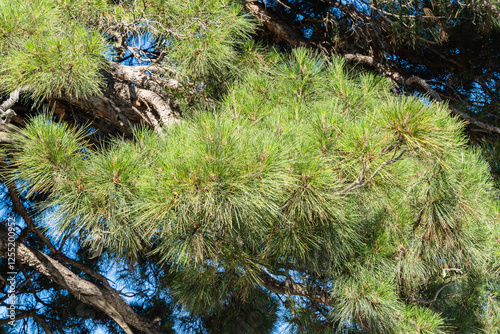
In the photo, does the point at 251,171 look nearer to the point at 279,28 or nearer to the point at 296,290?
the point at 296,290

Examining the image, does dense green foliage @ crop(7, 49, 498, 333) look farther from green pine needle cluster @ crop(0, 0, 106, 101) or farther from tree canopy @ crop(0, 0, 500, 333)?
green pine needle cluster @ crop(0, 0, 106, 101)

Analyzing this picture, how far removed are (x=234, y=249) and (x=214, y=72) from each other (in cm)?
69

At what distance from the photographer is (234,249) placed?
1241mm

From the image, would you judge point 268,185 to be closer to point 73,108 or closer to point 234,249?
point 234,249

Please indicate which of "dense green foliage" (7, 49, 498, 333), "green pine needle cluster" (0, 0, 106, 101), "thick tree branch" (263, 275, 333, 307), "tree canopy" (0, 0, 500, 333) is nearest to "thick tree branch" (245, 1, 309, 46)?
"tree canopy" (0, 0, 500, 333)

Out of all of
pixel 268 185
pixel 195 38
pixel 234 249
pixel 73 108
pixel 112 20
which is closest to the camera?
pixel 268 185

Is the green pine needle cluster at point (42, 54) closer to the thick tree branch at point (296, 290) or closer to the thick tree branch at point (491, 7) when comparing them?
the thick tree branch at point (296, 290)

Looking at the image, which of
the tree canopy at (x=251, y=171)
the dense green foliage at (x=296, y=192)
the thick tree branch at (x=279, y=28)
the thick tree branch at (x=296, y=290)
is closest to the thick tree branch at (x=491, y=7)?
the tree canopy at (x=251, y=171)

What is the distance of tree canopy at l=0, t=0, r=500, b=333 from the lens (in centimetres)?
106

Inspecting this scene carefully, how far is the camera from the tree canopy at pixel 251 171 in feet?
3.49

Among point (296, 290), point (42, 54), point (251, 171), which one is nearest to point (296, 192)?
point (251, 171)

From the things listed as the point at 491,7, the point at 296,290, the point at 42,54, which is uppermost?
the point at 491,7

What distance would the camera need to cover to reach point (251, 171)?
102 cm

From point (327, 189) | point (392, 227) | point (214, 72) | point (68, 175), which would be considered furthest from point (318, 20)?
point (68, 175)
